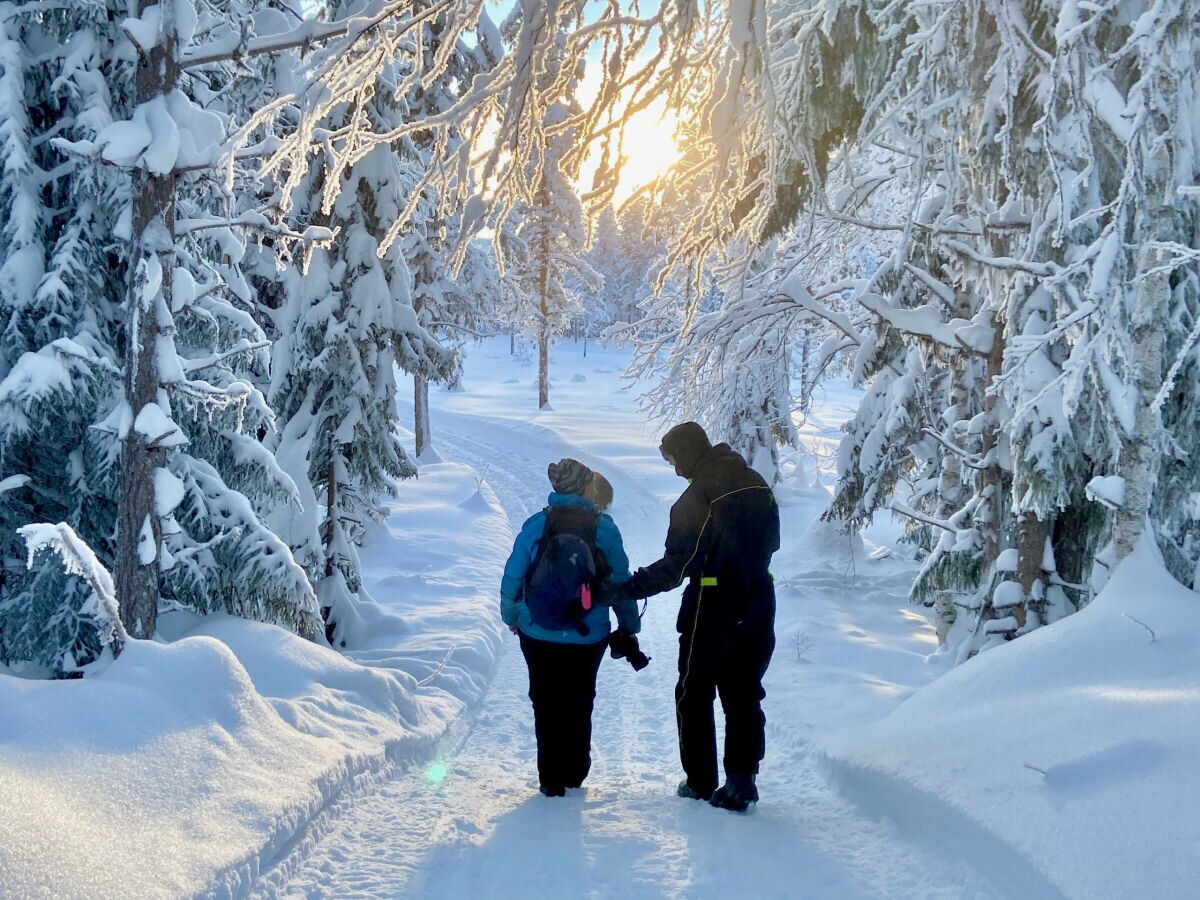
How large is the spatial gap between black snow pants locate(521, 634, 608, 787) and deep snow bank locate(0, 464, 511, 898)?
1245 millimetres

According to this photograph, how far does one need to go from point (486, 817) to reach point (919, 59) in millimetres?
5190

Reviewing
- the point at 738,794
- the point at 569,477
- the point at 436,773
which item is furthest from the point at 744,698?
the point at 436,773

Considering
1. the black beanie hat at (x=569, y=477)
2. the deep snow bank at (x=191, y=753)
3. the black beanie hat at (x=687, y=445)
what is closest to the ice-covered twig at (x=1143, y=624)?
the black beanie hat at (x=687, y=445)

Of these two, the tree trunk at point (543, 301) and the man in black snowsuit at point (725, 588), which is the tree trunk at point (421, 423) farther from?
the man in black snowsuit at point (725, 588)

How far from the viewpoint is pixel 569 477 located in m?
5.17

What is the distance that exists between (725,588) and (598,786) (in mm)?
1971

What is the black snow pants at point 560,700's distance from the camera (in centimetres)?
520

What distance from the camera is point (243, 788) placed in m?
4.13

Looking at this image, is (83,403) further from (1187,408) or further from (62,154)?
(1187,408)

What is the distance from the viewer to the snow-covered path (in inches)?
150

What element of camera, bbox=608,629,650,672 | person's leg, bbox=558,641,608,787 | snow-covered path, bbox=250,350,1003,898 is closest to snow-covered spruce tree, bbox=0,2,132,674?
snow-covered path, bbox=250,350,1003,898

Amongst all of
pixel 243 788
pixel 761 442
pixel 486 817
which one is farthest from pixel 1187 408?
pixel 761 442

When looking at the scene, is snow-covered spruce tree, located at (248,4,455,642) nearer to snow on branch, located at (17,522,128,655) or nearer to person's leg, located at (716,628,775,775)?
snow on branch, located at (17,522,128,655)

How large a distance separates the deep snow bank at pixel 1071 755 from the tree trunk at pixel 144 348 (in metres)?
4.99
